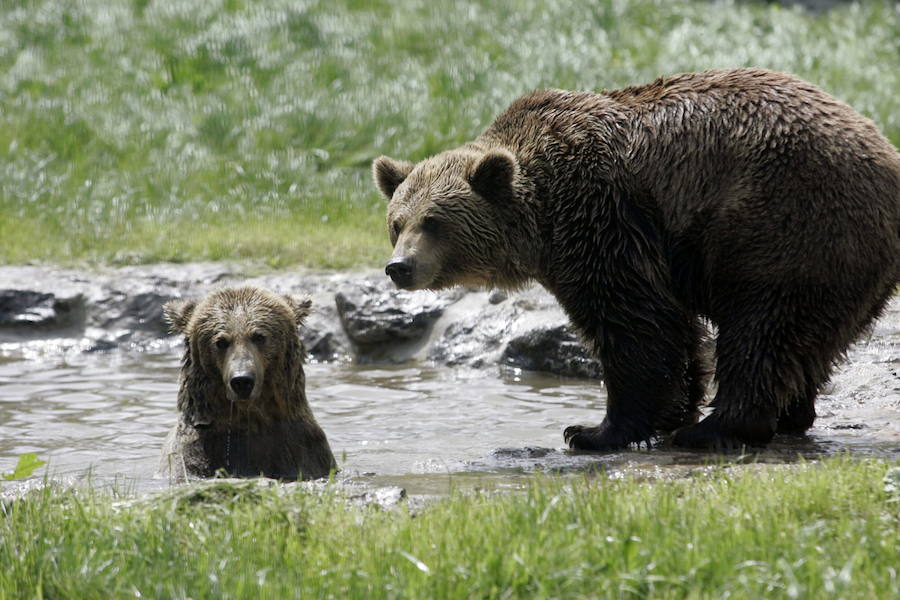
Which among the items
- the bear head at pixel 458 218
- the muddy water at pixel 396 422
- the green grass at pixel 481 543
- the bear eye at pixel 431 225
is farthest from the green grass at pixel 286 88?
the green grass at pixel 481 543

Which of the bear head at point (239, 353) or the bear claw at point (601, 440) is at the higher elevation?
the bear head at point (239, 353)

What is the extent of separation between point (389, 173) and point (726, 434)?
2373 millimetres

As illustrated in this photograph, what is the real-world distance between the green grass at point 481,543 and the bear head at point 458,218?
7.84 ft

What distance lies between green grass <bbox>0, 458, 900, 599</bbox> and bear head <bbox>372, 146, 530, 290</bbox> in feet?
7.84

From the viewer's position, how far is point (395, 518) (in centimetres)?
414

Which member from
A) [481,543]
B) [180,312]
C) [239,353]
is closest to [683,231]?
[239,353]

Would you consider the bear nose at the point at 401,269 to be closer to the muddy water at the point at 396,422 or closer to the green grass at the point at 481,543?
the muddy water at the point at 396,422

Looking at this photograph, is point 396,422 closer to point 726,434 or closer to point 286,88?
point 726,434

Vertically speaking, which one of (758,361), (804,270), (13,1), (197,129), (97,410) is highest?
(13,1)

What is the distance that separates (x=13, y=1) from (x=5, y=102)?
313 cm

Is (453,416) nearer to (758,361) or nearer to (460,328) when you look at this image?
(460,328)

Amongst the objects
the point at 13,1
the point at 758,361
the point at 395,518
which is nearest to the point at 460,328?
the point at 758,361

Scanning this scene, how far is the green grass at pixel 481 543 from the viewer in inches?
130

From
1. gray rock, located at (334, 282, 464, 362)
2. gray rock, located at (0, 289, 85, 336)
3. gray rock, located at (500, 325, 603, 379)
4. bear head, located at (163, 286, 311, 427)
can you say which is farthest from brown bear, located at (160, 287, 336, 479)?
gray rock, located at (0, 289, 85, 336)
